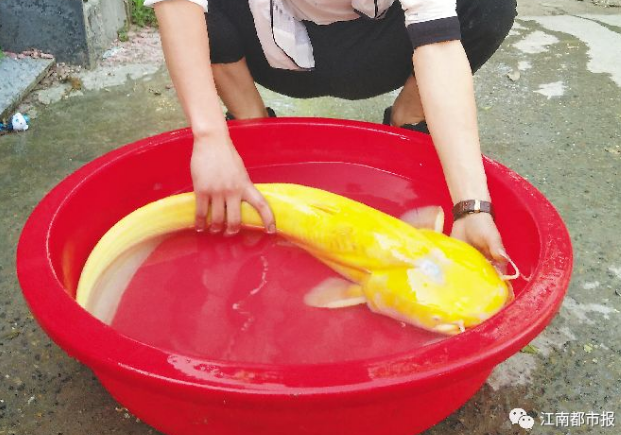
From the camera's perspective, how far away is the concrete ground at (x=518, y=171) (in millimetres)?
1116

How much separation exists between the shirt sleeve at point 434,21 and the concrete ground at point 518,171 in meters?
0.66

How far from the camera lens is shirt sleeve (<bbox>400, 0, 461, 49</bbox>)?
1.22 metres

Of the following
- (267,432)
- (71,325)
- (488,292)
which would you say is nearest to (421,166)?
(488,292)

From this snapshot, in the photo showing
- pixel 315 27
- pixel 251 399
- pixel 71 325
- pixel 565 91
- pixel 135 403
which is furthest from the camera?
pixel 565 91

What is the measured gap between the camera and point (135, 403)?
98 cm

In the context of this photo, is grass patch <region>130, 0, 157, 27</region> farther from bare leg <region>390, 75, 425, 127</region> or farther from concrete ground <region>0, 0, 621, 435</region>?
bare leg <region>390, 75, 425, 127</region>

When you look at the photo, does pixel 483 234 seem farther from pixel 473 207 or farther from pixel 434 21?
pixel 434 21

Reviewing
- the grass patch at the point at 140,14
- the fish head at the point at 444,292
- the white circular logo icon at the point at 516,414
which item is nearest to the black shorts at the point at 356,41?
the fish head at the point at 444,292

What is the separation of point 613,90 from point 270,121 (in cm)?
165

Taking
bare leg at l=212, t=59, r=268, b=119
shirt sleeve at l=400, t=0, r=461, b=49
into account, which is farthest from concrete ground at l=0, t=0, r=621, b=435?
shirt sleeve at l=400, t=0, r=461, b=49

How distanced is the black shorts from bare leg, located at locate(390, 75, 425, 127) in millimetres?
55

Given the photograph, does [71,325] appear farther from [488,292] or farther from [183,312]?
[488,292]

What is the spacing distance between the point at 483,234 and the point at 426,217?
0.34 metres

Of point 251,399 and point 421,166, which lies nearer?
point 251,399
